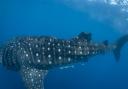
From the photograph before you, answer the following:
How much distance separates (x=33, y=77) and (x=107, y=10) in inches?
385

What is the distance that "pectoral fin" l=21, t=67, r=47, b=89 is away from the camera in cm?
823

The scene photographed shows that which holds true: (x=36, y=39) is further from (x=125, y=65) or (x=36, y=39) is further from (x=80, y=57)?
(x=125, y=65)

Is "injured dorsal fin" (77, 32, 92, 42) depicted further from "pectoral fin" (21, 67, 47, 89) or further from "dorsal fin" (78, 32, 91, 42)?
"pectoral fin" (21, 67, 47, 89)

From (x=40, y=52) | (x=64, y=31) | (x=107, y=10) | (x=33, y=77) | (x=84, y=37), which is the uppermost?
(x=107, y=10)

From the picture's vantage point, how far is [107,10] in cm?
1719

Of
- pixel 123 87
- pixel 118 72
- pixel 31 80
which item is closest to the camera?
pixel 31 80

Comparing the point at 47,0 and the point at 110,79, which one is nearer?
the point at 110,79

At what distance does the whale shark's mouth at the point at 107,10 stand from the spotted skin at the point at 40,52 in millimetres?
6491

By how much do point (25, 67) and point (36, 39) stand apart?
810mm

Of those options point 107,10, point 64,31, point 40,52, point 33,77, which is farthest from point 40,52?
point 64,31

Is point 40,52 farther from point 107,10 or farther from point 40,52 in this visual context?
point 107,10

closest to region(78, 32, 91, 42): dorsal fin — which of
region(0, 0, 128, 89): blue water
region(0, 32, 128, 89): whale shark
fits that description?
region(0, 32, 128, 89): whale shark

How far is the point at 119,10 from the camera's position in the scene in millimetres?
16234

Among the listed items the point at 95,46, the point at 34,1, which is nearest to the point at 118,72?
the point at 34,1
